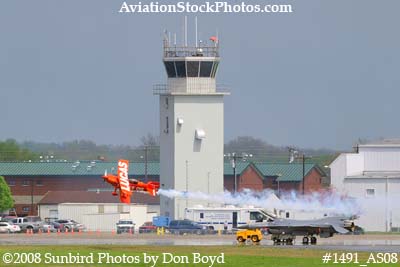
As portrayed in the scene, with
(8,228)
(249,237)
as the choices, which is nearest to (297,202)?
(249,237)

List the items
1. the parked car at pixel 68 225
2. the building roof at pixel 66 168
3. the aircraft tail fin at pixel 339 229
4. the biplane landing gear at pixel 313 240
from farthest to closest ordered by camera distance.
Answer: the building roof at pixel 66 168, the parked car at pixel 68 225, the aircraft tail fin at pixel 339 229, the biplane landing gear at pixel 313 240

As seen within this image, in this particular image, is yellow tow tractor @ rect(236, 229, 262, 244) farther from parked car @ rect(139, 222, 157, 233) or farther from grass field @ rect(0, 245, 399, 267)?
parked car @ rect(139, 222, 157, 233)

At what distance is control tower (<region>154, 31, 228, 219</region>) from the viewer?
136375mm

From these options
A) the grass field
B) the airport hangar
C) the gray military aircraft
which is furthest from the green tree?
the grass field

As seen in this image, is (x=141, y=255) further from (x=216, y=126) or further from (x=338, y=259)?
(x=216, y=126)

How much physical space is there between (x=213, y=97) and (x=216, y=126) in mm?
2972

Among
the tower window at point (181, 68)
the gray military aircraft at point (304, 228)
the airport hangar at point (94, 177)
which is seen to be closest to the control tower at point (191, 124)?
the tower window at point (181, 68)

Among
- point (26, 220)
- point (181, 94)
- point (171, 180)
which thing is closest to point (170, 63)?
point (181, 94)

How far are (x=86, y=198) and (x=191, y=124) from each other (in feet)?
76.5

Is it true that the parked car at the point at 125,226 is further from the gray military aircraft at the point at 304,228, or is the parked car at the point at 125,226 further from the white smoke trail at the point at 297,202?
the gray military aircraft at the point at 304,228

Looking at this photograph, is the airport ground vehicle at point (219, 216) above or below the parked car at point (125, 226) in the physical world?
above

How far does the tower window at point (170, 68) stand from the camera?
5492 inches

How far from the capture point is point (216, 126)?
13950cm

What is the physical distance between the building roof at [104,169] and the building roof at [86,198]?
478 cm
